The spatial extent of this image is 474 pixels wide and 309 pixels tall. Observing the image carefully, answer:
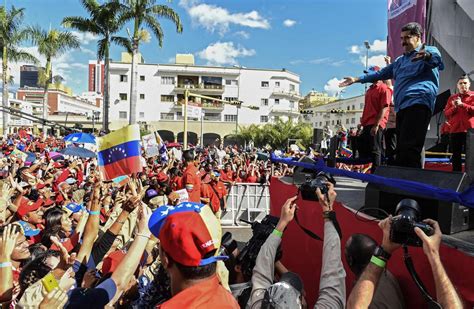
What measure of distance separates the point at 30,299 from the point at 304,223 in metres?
2.95

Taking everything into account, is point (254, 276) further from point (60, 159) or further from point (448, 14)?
point (60, 159)

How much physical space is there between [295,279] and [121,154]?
3073 millimetres

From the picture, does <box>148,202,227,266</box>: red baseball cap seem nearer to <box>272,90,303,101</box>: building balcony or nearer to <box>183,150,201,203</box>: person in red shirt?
<box>183,150,201,203</box>: person in red shirt

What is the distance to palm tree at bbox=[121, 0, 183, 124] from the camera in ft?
74.9

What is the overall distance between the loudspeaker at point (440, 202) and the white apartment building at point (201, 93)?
52204 mm

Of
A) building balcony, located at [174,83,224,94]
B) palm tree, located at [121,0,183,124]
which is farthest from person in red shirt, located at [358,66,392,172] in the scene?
building balcony, located at [174,83,224,94]

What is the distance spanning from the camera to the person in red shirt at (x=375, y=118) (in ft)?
15.8

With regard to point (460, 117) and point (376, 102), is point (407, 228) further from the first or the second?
point (460, 117)

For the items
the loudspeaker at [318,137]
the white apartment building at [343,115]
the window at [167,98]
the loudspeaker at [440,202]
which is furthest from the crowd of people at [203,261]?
the window at [167,98]

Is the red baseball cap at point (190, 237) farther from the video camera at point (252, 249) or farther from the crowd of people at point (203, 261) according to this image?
the video camera at point (252, 249)

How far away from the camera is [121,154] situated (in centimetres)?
454

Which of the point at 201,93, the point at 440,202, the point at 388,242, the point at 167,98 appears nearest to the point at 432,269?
the point at 388,242

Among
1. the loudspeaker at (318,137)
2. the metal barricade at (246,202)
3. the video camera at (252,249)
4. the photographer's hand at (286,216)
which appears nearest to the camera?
the photographer's hand at (286,216)

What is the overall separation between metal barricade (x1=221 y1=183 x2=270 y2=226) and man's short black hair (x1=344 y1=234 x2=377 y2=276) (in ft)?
31.5
